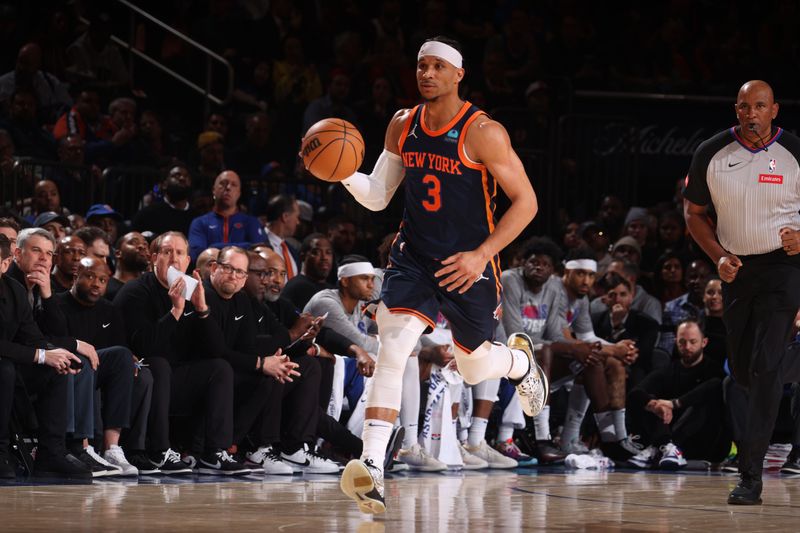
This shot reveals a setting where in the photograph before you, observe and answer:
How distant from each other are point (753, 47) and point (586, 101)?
3558 mm

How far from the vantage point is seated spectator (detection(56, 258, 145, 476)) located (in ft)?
25.3

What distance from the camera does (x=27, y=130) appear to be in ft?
38.3

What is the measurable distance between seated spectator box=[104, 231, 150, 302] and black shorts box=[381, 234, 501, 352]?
10.7 ft

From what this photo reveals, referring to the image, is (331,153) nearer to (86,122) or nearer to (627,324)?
(627,324)

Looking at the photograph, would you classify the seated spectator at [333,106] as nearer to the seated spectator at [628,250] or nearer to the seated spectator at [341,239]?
the seated spectator at [341,239]

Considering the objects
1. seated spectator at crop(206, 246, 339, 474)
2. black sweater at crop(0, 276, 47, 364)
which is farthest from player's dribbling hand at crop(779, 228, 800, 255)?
black sweater at crop(0, 276, 47, 364)

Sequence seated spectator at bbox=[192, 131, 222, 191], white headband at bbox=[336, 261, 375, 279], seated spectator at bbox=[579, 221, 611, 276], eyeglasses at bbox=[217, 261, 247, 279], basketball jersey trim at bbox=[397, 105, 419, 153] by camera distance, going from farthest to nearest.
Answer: seated spectator at bbox=[579, 221, 611, 276], seated spectator at bbox=[192, 131, 222, 191], white headband at bbox=[336, 261, 375, 279], eyeglasses at bbox=[217, 261, 247, 279], basketball jersey trim at bbox=[397, 105, 419, 153]

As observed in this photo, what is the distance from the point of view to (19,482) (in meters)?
7.05

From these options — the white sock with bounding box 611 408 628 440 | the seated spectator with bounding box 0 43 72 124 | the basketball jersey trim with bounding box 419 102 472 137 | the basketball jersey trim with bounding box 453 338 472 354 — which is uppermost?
the seated spectator with bounding box 0 43 72 124

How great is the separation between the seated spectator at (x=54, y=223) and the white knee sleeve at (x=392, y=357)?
3.93 meters

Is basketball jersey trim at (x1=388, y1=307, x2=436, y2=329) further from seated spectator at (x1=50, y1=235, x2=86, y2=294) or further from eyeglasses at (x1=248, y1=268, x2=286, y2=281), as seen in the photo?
eyeglasses at (x1=248, y1=268, x2=286, y2=281)

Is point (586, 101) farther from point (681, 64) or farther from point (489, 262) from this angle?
point (489, 262)

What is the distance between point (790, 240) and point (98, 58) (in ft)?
30.2

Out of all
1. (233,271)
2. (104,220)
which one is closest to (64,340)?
(233,271)
